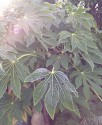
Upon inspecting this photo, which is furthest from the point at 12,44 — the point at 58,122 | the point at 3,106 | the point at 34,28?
the point at 58,122

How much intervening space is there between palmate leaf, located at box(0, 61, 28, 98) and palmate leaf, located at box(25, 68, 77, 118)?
0.05 meters

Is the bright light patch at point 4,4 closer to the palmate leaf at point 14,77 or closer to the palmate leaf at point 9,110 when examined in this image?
the palmate leaf at point 14,77

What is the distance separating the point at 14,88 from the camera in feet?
2.42

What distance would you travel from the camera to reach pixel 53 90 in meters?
0.71

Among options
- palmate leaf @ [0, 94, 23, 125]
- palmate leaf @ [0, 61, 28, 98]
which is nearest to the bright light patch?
palmate leaf @ [0, 61, 28, 98]

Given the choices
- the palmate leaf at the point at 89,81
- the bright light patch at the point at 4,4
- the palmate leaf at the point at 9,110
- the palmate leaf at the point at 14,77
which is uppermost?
the bright light patch at the point at 4,4

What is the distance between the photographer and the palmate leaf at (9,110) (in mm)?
844

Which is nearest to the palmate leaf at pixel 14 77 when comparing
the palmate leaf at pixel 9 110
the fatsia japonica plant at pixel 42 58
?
the fatsia japonica plant at pixel 42 58

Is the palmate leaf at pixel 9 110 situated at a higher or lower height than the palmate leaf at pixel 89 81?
lower

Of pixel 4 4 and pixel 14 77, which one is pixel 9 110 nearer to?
pixel 14 77

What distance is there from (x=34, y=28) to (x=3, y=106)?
0.29 metres

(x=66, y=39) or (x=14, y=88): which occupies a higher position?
(x=66, y=39)

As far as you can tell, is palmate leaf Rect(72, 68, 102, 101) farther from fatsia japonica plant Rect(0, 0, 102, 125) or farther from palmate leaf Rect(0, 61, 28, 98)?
palmate leaf Rect(0, 61, 28, 98)

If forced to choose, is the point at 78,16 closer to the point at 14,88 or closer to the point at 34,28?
the point at 34,28
